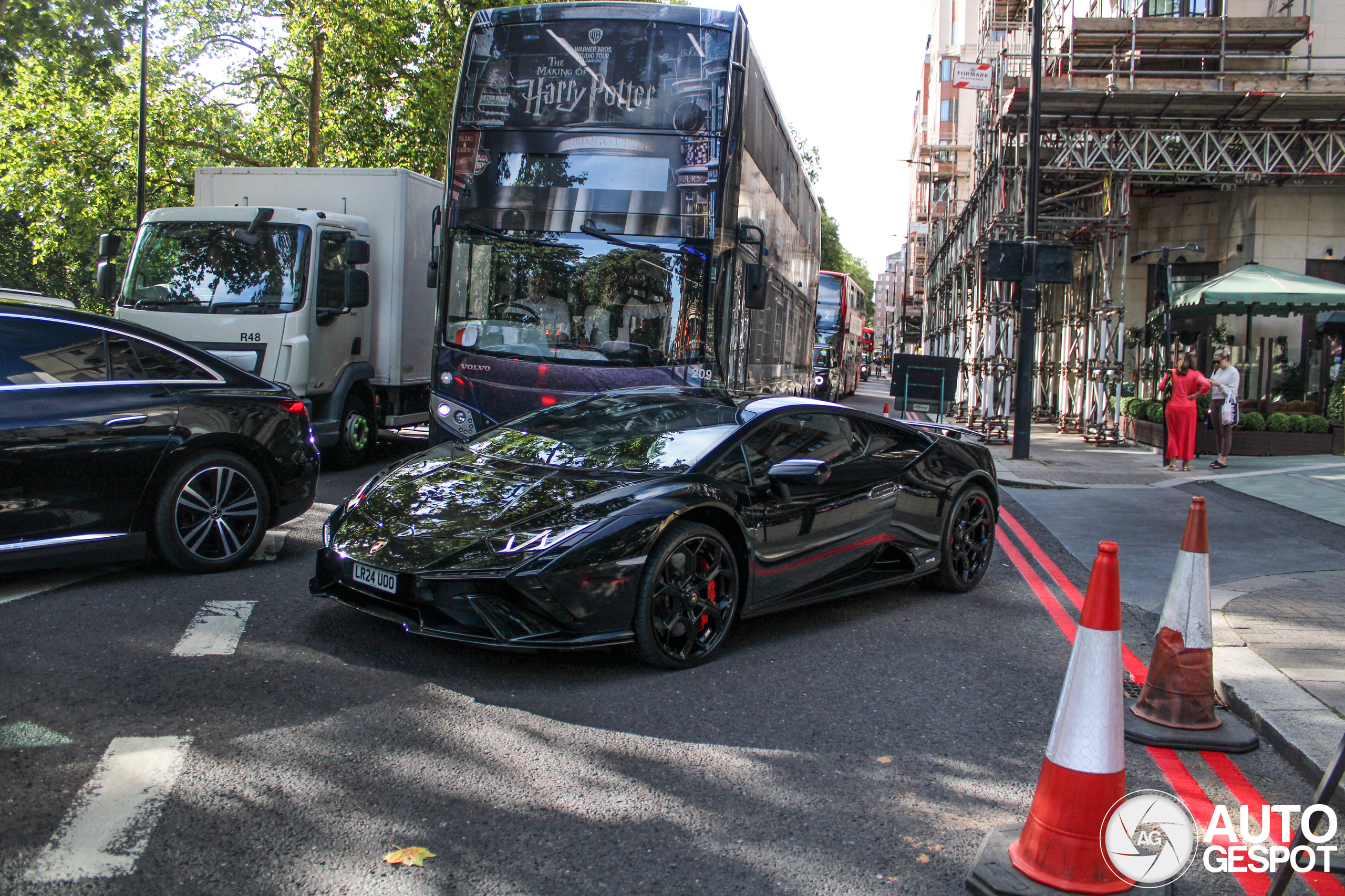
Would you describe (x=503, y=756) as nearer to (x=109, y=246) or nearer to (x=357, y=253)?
(x=357, y=253)

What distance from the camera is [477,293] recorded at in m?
9.77

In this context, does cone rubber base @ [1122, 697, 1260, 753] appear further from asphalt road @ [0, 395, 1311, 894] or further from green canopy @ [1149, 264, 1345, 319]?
green canopy @ [1149, 264, 1345, 319]

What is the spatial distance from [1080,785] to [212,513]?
512 centimetres

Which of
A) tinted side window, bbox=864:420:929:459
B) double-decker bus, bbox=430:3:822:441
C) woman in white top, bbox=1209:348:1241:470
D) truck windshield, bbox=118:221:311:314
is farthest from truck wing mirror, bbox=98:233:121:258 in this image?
woman in white top, bbox=1209:348:1241:470

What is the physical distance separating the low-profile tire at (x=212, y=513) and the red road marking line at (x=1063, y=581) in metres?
4.81

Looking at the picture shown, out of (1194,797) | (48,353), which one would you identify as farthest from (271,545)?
(1194,797)

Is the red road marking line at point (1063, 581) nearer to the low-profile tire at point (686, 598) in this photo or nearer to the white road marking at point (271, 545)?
the low-profile tire at point (686, 598)

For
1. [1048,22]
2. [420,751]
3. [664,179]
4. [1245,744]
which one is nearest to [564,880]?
[420,751]

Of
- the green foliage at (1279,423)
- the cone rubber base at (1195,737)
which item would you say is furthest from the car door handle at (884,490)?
the green foliage at (1279,423)

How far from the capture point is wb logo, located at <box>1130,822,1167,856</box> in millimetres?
3131

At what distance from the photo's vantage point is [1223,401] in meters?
15.6

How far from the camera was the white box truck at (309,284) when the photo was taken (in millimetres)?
10312

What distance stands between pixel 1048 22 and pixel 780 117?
1576 centimetres

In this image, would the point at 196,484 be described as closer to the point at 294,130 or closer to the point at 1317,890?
the point at 1317,890
